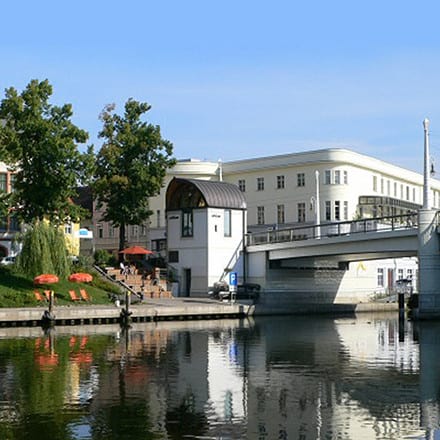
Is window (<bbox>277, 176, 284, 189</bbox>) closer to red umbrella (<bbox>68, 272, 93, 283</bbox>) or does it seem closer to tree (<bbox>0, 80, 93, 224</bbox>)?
tree (<bbox>0, 80, 93, 224</bbox>)

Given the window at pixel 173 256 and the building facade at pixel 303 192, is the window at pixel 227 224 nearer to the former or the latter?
the window at pixel 173 256

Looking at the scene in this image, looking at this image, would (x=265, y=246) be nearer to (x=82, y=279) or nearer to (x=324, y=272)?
(x=324, y=272)

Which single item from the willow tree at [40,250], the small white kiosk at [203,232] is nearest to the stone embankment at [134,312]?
the small white kiosk at [203,232]

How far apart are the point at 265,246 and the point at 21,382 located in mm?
47415

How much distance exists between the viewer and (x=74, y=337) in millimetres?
44031

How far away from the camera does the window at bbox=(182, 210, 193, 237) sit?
73938mm

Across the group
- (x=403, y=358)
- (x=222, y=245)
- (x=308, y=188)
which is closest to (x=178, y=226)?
(x=222, y=245)

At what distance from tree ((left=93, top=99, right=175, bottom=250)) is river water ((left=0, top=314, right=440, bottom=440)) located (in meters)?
27.6

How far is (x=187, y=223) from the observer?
244ft

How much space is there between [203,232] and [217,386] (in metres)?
47.0

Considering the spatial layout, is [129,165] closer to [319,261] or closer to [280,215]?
[319,261]

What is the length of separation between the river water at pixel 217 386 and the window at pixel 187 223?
28049mm

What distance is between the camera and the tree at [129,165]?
2874 inches

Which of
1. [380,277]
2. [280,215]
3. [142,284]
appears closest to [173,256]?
[142,284]
